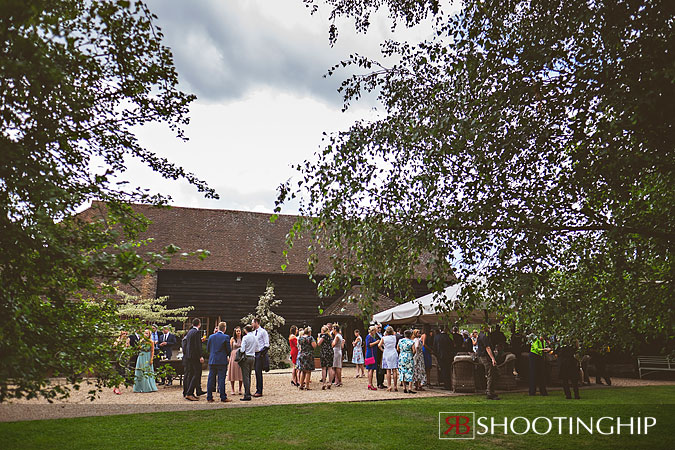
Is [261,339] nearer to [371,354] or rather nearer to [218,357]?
[218,357]

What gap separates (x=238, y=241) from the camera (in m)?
28.6

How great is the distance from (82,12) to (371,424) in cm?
727

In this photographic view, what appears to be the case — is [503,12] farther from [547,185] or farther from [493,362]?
[493,362]

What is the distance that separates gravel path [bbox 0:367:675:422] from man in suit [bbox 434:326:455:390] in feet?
1.75

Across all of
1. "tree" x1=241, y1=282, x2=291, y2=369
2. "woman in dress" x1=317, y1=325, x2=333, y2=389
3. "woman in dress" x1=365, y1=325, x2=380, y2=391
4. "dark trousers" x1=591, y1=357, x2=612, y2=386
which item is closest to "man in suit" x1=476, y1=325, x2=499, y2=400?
"woman in dress" x1=365, y1=325, x2=380, y2=391

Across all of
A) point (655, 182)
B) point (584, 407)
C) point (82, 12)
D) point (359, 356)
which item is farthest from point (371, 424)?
point (359, 356)

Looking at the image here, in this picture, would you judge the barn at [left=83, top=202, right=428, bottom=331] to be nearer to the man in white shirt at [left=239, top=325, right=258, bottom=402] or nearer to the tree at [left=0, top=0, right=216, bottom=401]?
the man in white shirt at [left=239, top=325, right=258, bottom=402]

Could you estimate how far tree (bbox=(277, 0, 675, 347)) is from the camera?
4957 mm

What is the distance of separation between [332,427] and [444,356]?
6.98m

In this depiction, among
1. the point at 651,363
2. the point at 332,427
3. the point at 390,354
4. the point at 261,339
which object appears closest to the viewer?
the point at 332,427

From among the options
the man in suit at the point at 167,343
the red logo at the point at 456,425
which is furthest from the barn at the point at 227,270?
the red logo at the point at 456,425

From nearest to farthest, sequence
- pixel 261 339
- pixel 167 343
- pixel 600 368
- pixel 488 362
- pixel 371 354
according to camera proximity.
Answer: pixel 488 362, pixel 261 339, pixel 167 343, pixel 371 354, pixel 600 368

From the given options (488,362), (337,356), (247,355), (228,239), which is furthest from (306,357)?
(228,239)

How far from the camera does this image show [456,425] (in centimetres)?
857
